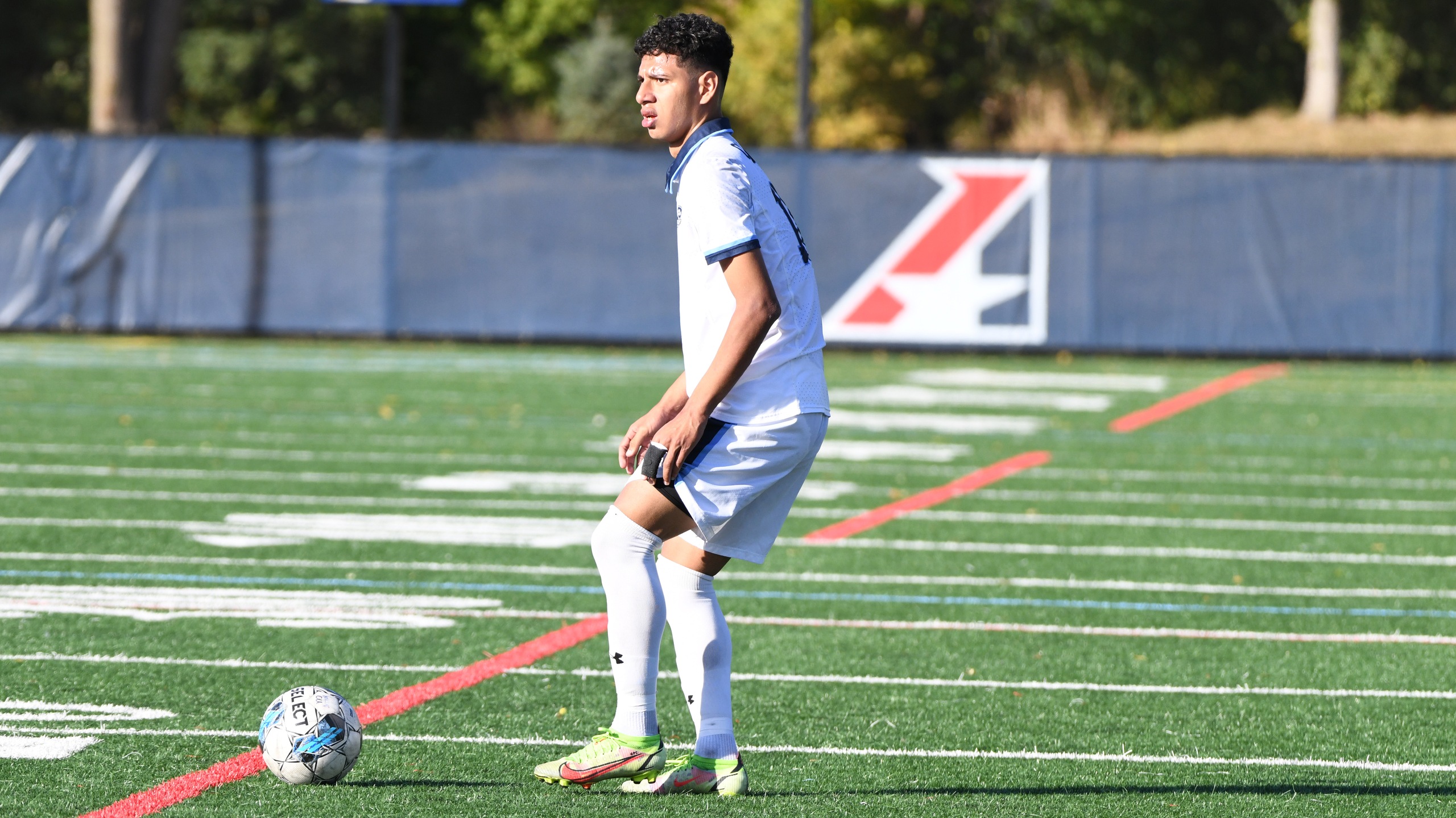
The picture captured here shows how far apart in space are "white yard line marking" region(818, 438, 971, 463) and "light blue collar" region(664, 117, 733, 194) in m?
8.25

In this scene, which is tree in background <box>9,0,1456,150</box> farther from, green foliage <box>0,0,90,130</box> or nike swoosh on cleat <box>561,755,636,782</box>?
nike swoosh on cleat <box>561,755,636,782</box>

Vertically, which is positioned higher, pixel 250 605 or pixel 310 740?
pixel 310 740

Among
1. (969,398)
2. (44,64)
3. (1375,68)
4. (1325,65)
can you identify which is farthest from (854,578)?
(44,64)

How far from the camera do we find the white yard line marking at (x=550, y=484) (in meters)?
11.2

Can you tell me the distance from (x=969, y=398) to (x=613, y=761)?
12751 mm

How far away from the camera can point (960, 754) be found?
537 centimetres

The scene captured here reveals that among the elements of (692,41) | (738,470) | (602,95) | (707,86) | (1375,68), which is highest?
(1375,68)

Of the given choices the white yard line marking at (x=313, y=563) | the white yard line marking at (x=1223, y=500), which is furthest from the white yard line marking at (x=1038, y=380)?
the white yard line marking at (x=313, y=563)

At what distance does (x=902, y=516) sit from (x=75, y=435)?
20.5ft

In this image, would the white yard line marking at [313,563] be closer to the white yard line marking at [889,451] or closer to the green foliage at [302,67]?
the white yard line marking at [889,451]

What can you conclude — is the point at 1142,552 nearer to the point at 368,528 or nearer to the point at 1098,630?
the point at 1098,630

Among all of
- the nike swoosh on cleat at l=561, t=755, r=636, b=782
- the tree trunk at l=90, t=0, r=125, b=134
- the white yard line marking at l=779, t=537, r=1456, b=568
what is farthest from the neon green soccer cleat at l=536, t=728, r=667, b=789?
the tree trunk at l=90, t=0, r=125, b=134

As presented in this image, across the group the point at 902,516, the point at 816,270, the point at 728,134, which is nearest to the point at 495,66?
the point at 816,270

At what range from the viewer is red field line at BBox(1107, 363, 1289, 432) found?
15.5 m
